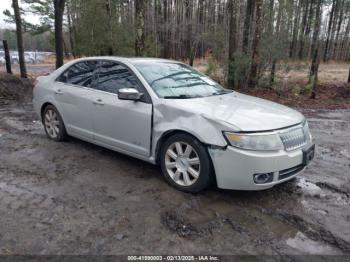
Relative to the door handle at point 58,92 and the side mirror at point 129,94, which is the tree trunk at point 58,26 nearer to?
the door handle at point 58,92

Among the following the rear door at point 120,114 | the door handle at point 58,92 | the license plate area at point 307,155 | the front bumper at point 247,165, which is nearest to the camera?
the front bumper at point 247,165

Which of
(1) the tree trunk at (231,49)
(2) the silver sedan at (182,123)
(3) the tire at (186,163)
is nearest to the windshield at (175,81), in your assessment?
A: (2) the silver sedan at (182,123)

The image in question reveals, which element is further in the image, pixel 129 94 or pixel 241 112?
pixel 129 94

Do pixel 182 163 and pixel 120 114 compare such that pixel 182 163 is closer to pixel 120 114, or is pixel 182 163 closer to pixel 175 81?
pixel 120 114

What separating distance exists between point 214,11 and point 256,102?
28345mm

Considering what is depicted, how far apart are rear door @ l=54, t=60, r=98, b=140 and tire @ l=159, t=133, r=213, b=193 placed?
1528 mm

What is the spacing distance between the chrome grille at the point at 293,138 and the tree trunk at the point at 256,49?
8.13m

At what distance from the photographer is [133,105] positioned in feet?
13.5

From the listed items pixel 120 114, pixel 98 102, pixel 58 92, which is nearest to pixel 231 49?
pixel 58 92

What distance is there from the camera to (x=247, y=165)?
327 centimetres

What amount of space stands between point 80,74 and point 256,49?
25.8 ft

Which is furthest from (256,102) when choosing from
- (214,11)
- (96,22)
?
(214,11)

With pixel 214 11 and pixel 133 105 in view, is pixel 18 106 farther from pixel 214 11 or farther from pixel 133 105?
pixel 214 11

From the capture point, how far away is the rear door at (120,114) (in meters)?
4.05
